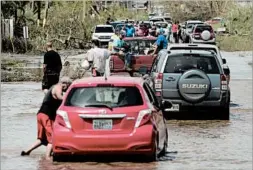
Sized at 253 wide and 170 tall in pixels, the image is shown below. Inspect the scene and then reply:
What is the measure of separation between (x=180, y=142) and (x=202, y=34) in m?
40.9

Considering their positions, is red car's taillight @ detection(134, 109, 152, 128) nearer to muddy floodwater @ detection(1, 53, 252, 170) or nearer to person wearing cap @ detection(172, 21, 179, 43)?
muddy floodwater @ detection(1, 53, 252, 170)

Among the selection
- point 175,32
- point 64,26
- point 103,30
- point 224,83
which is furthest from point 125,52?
point 175,32

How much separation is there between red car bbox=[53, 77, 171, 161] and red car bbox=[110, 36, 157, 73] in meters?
17.2

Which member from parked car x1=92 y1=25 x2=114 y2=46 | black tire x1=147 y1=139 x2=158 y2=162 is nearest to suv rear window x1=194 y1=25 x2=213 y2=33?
parked car x1=92 y1=25 x2=114 y2=46

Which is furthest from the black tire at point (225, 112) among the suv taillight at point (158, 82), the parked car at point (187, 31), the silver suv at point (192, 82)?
the parked car at point (187, 31)

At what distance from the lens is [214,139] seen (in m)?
15.8

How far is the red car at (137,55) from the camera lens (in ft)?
98.6

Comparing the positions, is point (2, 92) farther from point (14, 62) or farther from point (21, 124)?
point (14, 62)

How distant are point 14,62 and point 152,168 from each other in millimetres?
27097

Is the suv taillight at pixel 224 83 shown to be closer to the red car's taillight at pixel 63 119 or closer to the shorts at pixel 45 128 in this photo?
the shorts at pixel 45 128

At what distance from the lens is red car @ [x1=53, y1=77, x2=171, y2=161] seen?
482 inches

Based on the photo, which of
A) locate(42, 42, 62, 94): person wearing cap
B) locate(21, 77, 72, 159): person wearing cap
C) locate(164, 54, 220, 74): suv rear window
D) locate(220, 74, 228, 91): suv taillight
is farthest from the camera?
locate(42, 42, 62, 94): person wearing cap

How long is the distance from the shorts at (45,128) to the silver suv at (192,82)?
5729 mm

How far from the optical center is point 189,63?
19.2 meters
